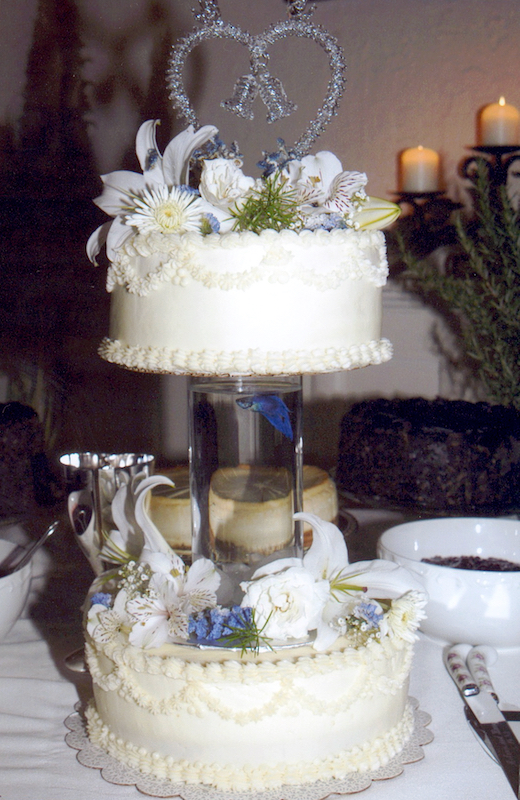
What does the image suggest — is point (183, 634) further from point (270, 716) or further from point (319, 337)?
point (319, 337)

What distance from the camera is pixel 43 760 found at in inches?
33.5

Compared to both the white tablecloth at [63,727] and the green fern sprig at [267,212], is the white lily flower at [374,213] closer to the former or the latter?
the green fern sprig at [267,212]

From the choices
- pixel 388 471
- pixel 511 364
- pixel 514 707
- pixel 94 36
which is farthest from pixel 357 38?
pixel 514 707

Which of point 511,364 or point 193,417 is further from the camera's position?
point 511,364

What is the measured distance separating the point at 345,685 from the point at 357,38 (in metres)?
2.53

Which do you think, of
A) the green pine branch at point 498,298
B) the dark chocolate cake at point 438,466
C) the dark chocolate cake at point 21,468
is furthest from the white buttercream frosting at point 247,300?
the green pine branch at point 498,298

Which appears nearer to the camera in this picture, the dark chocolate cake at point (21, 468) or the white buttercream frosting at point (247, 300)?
the white buttercream frosting at point (247, 300)

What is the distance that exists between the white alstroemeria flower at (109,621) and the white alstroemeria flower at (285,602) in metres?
0.14

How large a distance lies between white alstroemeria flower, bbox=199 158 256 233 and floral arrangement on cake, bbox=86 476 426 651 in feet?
1.03

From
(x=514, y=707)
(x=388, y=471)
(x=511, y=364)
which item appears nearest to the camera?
(x=514, y=707)

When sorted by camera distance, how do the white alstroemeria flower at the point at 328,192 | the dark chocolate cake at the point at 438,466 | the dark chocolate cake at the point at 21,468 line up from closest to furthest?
the white alstroemeria flower at the point at 328,192, the dark chocolate cake at the point at 438,466, the dark chocolate cake at the point at 21,468

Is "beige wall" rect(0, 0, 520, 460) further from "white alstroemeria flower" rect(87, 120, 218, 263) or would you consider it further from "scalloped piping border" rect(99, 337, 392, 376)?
"scalloped piping border" rect(99, 337, 392, 376)

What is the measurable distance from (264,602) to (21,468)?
853 millimetres

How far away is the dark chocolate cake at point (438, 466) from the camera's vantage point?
1.33 meters
